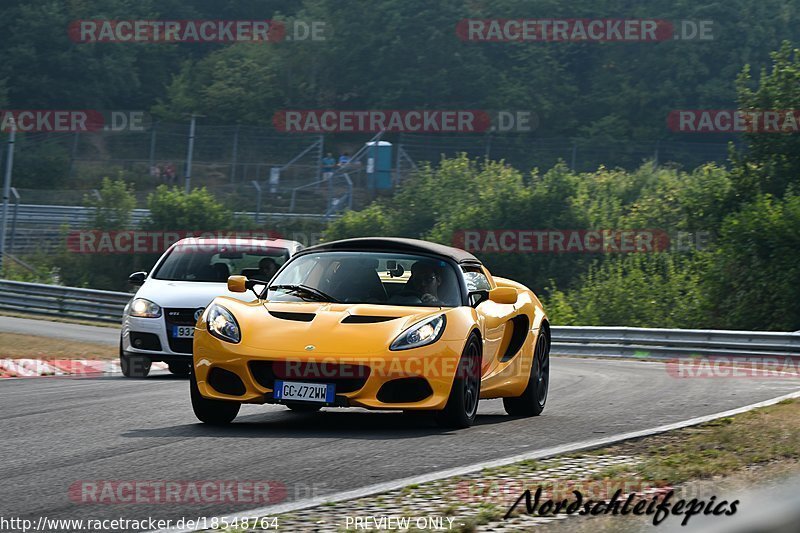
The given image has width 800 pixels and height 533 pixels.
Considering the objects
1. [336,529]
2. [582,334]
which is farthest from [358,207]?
[336,529]

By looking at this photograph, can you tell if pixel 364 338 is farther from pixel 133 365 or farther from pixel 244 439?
pixel 133 365

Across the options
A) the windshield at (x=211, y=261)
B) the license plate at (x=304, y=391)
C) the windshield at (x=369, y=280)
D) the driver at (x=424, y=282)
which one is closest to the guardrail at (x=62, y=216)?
the windshield at (x=211, y=261)

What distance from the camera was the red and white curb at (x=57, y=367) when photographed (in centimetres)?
1716

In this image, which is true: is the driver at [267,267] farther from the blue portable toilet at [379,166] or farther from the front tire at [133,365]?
the blue portable toilet at [379,166]

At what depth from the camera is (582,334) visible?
26.9m

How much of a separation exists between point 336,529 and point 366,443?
2.98 metres

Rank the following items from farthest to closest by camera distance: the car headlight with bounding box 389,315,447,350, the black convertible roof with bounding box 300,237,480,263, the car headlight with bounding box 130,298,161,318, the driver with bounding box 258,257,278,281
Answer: the driver with bounding box 258,257,278,281
the car headlight with bounding box 130,298,161,318
the black convertible roof with bounding box 300,237,480,263
the car headlight with bounding box 389,315,447,350

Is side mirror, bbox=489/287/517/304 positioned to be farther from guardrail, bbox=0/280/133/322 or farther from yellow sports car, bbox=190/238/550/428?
guardrail, bbox=0/280/133/322

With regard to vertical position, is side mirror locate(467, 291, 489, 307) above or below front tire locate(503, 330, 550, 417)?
above

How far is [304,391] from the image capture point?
902 centimetres

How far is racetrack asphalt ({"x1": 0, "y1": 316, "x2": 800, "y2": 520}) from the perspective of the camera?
6629 millimetres

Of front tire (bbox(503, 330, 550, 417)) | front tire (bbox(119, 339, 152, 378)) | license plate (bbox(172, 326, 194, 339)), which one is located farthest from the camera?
front tire (bbox(119, 339, 152, 378))

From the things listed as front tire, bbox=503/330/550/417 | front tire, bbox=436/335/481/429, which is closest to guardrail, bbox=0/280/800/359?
front tire, bbox=503/330/550/417

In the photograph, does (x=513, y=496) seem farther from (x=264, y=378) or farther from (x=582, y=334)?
(x=582, y=334)
